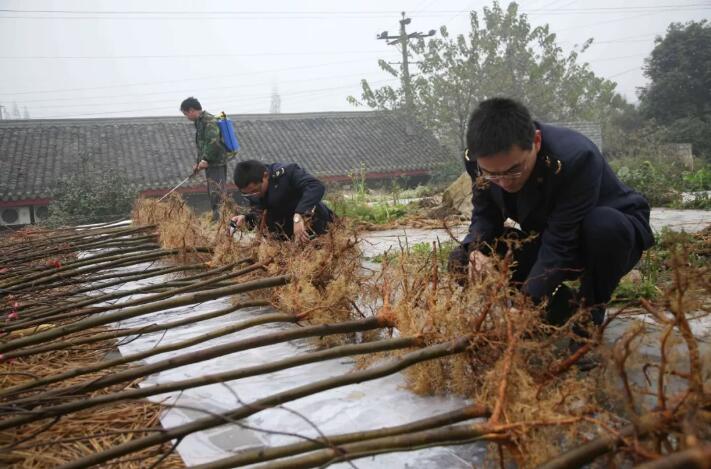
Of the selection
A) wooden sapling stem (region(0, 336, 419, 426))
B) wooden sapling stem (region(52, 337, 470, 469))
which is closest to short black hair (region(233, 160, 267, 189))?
wooden sapling stem (region(0, 336, 419, 426))

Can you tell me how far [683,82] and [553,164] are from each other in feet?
76.7

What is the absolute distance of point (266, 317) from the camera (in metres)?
2.37

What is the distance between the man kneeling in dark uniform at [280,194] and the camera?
4557 millimetres

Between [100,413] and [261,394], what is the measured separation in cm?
57

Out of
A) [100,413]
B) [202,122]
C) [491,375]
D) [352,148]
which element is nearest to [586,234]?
[491,375]

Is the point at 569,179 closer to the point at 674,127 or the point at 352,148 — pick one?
the point at 352,148

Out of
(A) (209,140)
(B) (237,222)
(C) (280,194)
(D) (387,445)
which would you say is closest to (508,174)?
(D) (387,445)

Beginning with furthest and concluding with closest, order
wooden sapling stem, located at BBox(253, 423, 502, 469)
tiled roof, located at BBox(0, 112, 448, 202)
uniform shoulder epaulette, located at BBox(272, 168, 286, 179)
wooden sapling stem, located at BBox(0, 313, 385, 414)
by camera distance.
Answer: tiled roof, located at BBox(0, 112, 448, 202)
uniform shoulder epaulette, located at BBox(272, 168, 286, 179)
wooden sapling stem, located at BBox(0, 313, 385, 414)
wooden sapling stem, located at BBox(253, 423, 502, 469)

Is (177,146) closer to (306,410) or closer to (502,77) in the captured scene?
(502,77)

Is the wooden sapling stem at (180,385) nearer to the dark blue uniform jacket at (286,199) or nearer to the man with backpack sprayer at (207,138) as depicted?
the dark blue uniform jacket at (286,199)

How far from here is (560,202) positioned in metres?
2.44

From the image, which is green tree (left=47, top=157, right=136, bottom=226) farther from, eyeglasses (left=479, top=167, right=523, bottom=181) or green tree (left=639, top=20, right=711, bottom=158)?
green tree (left=639, top=20, right=711, bottom=158)

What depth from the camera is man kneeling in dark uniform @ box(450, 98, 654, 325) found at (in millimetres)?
2207

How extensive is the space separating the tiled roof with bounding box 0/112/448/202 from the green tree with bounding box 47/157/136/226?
1.84m
